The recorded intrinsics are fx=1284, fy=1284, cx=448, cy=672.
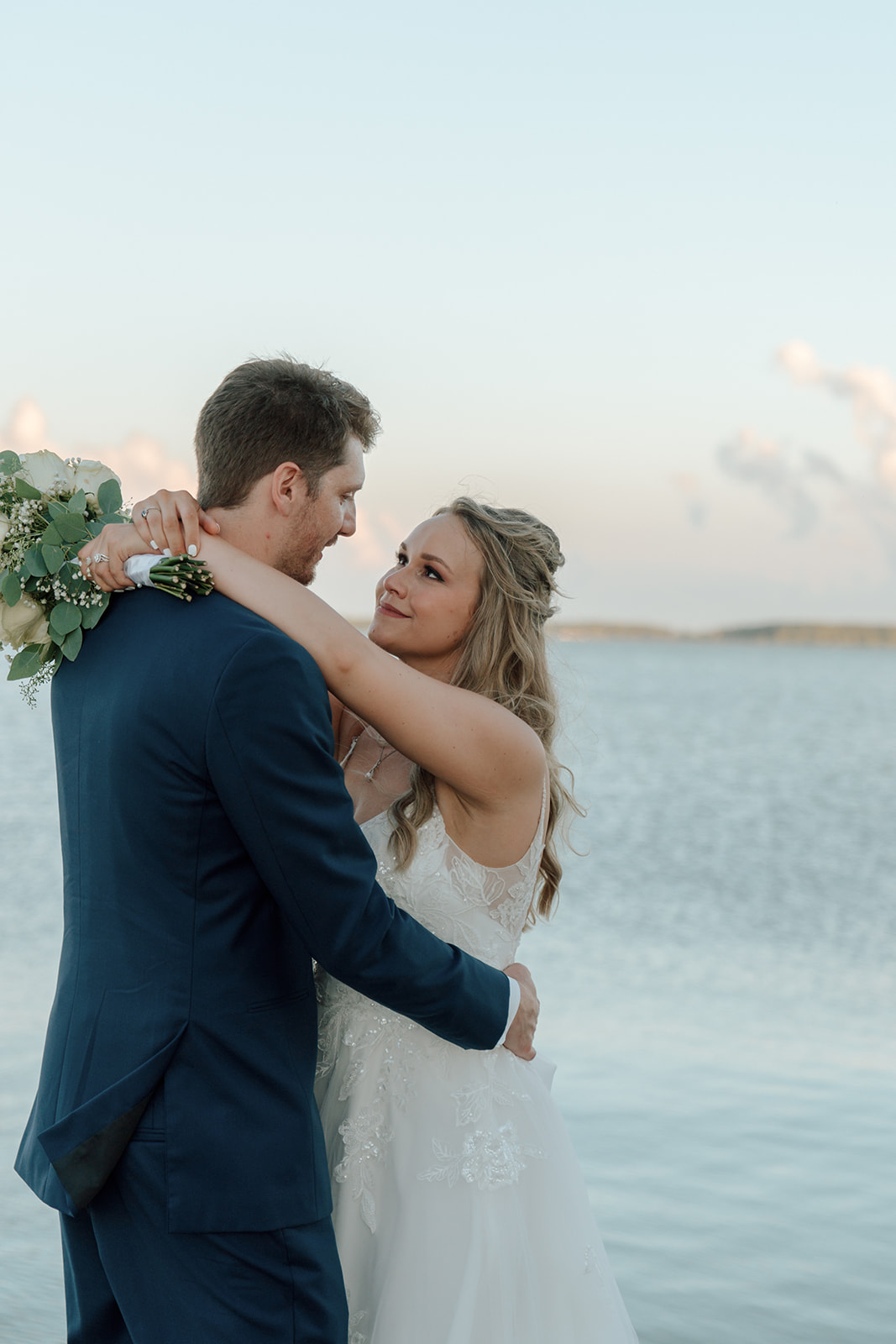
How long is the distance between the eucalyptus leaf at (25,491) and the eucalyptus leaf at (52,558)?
10 cm

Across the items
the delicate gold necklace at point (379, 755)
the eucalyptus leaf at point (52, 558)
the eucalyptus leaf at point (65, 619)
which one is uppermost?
the eucalyptus leaf at point (52, 558)

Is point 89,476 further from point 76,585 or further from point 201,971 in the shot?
point 201,971

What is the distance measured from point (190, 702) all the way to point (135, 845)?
0.24 metres

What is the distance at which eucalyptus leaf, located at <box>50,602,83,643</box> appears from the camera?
207cm

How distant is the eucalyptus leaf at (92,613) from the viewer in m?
2.06

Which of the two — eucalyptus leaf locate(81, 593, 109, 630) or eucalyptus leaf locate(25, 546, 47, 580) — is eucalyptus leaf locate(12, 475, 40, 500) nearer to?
eucalyptus leaf locate(25, 546, 47, 580)

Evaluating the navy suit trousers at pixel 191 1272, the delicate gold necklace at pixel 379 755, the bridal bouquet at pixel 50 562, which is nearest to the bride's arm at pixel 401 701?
the bridal bouquet at pixel 50 562

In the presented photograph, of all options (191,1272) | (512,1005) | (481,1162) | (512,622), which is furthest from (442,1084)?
(512,622)

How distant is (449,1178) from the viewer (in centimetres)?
238

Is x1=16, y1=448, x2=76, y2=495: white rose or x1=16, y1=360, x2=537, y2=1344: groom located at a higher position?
x1=16, y1=448, x2=76, y2=495: white rose

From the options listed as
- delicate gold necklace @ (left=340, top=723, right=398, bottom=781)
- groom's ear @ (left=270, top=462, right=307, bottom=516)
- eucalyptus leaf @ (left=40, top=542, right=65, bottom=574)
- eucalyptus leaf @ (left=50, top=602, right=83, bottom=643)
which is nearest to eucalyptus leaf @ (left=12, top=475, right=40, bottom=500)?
eucalyptus leaf @ (left=40, top=542, right=65, bottom=574)

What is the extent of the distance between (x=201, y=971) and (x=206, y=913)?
9cm

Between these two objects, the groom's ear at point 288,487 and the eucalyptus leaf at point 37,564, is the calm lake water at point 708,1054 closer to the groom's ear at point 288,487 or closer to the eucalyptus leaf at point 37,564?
the groom's ear at point 288,487

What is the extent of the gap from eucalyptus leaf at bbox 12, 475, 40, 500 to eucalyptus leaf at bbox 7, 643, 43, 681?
0.82 feet
